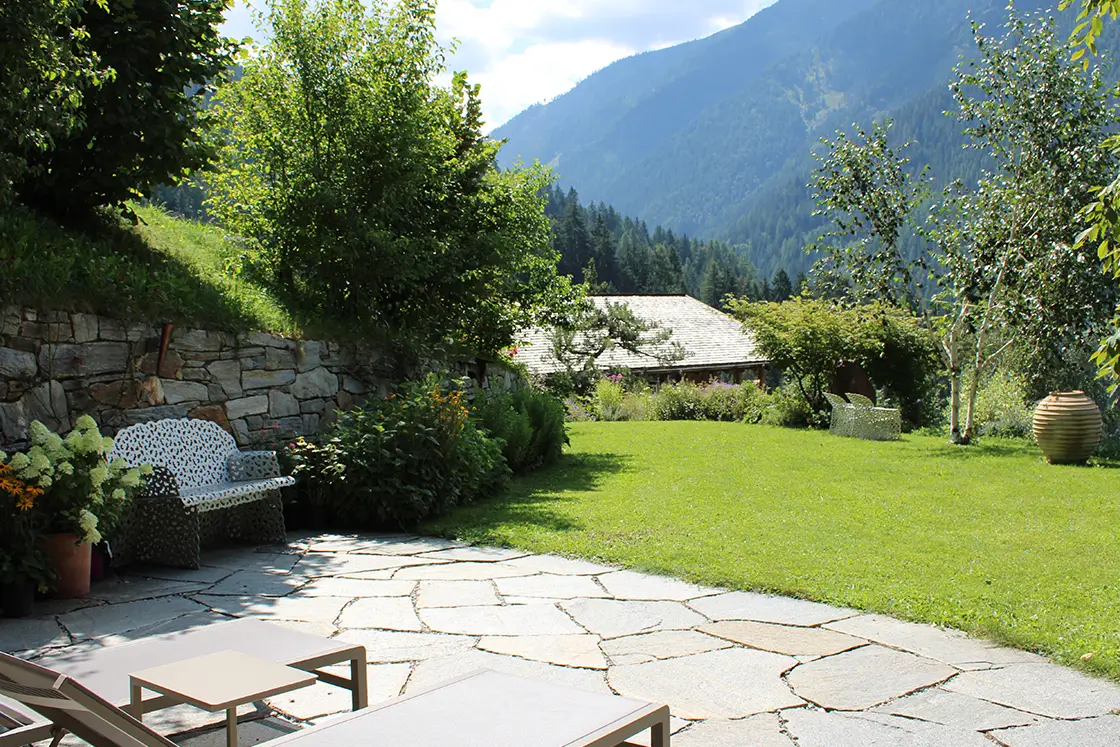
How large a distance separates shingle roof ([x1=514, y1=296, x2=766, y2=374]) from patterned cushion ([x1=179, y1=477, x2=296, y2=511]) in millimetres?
18580

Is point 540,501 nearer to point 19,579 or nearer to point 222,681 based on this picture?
point 19,579

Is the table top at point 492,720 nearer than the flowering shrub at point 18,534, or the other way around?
the table top at point 492,720

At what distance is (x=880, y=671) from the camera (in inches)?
160

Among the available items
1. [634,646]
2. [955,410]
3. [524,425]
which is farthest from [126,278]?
[955,410]

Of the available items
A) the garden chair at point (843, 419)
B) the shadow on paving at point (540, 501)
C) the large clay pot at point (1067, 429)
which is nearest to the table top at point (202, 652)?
the shadow on paving at point (540, 501)

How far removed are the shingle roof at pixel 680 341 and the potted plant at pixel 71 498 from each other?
20.2 meters

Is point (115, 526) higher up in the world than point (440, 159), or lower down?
lower down

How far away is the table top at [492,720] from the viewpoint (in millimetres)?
2311

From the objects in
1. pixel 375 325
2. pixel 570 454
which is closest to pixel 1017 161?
pixel 570 454

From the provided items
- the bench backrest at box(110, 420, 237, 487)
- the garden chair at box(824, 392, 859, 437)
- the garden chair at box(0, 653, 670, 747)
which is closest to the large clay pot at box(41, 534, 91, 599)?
the bench backrest at box(110, 420, 237, 487)

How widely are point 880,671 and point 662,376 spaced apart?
86.4 ft

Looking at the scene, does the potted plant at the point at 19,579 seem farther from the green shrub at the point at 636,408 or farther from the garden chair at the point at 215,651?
the green shrub at the point at 636,408

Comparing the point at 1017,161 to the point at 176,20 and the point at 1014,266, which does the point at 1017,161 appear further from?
the point at 176,20

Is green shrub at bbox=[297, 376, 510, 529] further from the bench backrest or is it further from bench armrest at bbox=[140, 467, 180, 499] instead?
bench armrest at bbox=[140, 467, 180, 499]
